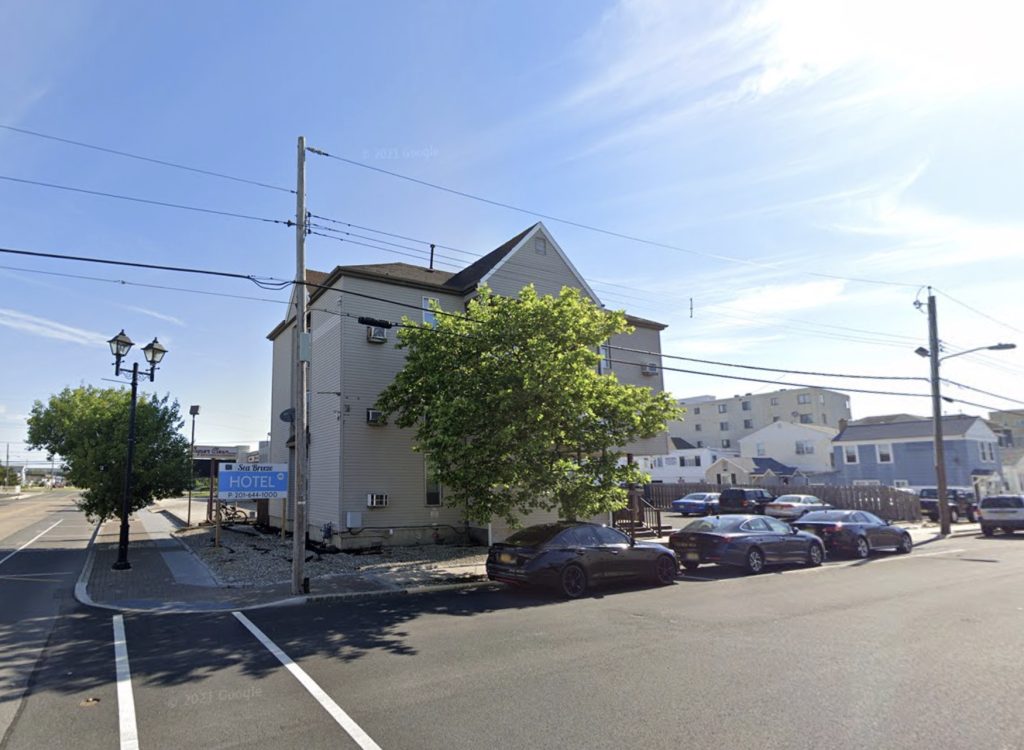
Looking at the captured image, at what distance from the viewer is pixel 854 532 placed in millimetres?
18578

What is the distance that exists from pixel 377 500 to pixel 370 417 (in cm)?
251

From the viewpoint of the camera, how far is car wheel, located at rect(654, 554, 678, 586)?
13249mm

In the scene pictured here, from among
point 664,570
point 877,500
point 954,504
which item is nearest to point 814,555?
point 664,570

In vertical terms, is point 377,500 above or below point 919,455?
below

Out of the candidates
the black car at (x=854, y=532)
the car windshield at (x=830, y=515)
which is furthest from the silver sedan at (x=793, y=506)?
the car windshield at (x=830, y=515)

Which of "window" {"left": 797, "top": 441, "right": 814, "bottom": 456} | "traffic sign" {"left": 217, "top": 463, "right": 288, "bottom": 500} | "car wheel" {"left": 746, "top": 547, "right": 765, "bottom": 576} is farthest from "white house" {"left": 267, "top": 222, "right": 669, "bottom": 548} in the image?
"window" {"left": 797, "top": 441, "right": 814, "bottom": 456}

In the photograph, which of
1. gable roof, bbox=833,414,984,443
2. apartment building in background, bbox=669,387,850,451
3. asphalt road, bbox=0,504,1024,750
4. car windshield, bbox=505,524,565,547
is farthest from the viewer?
apartment building in background, bbox=669,387,850,451

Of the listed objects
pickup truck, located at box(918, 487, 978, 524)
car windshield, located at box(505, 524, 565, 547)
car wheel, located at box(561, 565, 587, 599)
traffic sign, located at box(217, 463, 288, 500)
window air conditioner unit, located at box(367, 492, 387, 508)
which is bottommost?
pickup truck, located at box(918, 487, 978, 524)

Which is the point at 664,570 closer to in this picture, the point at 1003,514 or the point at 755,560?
the point at 755,560

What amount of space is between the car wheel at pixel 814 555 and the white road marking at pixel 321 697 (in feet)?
45.8

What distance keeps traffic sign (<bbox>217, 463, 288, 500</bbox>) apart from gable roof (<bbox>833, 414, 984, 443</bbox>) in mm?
47213

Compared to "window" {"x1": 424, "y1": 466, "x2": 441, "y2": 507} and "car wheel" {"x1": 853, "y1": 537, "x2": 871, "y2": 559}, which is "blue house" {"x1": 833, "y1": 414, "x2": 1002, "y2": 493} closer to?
"car wheel" {"x1": 853, "y1": 537, "x2": 871, "y2": 559}

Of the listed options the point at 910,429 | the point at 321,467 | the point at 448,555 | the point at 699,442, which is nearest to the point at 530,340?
the point at 448,555

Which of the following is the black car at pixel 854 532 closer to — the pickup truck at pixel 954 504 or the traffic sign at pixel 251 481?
the pickup truck at pixel 954 504
